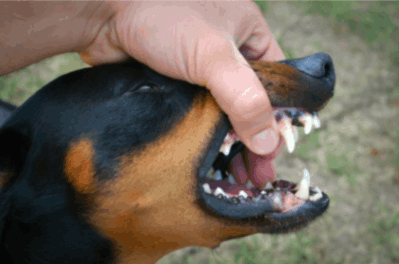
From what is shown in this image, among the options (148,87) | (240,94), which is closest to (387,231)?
(240,94)

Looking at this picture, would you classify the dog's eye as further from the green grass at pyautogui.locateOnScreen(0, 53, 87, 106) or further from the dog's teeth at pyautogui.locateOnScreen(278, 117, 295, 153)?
the green grass at pyautogui.locateOnScreen(0, 53, 87, 106)

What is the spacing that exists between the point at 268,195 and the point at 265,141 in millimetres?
326

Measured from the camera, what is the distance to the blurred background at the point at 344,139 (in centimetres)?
338

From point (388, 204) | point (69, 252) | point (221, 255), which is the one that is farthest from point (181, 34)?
point (388, 204)

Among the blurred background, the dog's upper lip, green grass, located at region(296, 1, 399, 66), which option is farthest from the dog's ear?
green grass, located at region(296, 1, 399, 66)

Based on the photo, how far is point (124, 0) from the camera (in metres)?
1.94

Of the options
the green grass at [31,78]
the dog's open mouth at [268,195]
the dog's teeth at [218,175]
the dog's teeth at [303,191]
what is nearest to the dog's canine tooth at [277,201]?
the dog's open mouth at [268,195]

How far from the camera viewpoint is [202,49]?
1623 millimetres

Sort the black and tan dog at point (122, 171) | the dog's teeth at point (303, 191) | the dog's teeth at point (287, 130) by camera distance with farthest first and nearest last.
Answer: the dog's teeth at point (303, 191)
the dog's teeth at point (287, 130)
the black and tan dog at point (122, 171)

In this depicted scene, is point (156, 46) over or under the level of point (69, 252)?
over

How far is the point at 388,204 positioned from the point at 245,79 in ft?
10.1

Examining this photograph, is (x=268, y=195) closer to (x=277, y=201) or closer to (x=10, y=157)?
(x=277, y=201)

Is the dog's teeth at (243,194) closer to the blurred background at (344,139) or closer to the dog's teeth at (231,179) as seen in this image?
the dog's teeth at (231,179)

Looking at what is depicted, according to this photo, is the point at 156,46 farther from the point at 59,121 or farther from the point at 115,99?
the point at 59,121
